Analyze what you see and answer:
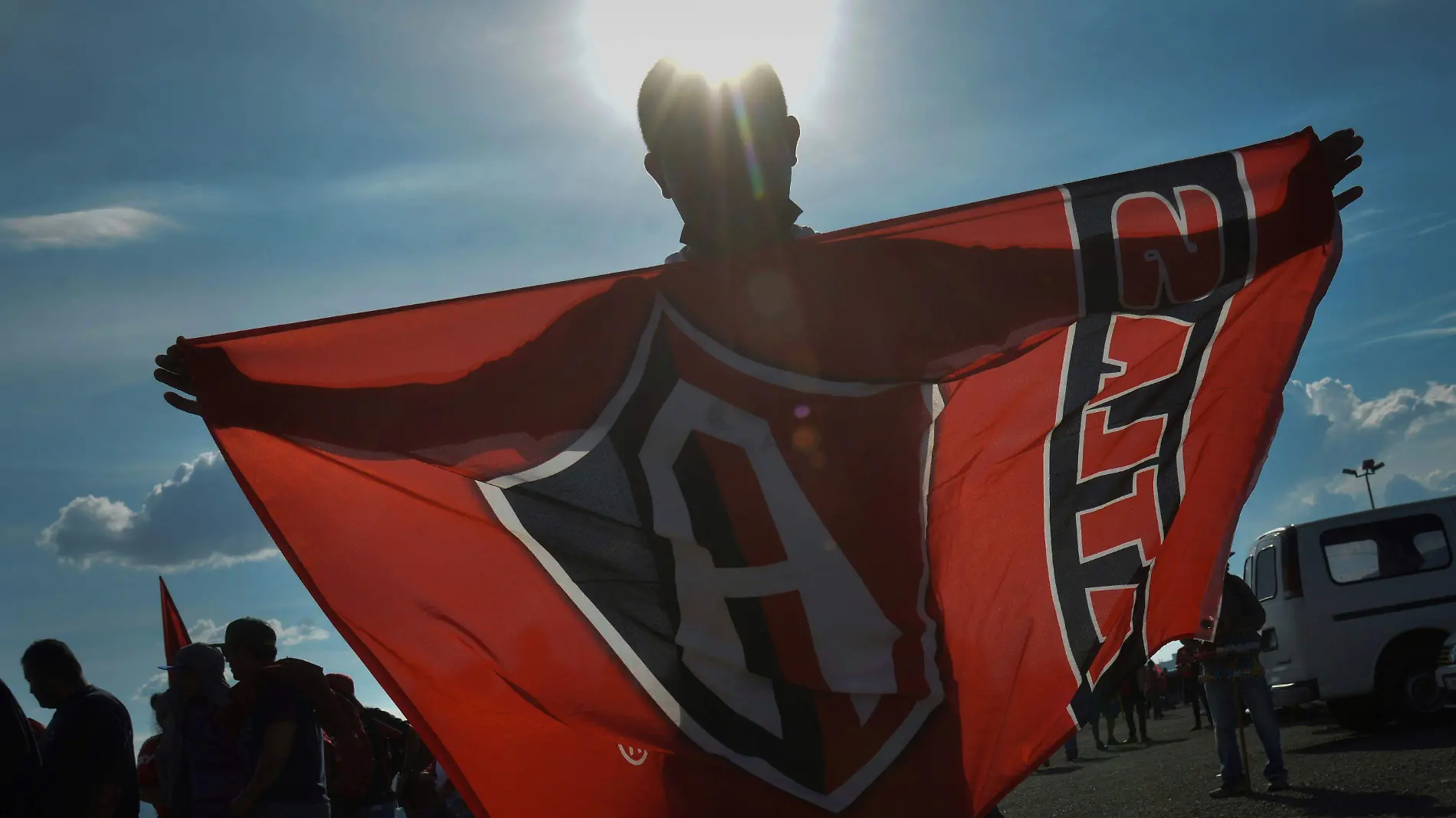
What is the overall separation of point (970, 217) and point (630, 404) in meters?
0.99

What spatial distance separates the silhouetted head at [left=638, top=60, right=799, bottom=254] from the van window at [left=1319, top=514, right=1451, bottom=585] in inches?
518

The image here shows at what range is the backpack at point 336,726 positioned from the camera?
6254 millimetres

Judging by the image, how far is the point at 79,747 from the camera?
219 inches

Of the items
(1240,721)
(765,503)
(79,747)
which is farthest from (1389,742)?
(765,503)

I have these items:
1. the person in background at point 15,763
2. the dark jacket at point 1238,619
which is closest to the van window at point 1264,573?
the dark jacket at point 1238,619

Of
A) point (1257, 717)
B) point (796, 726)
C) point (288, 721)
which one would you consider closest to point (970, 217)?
point (796, 726)

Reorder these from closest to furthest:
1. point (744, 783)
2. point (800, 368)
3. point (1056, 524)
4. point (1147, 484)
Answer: point (744, 783)
point (800, 368)
point (1056, 524)
point (1147, 484)

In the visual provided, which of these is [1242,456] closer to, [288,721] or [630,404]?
[630,404]

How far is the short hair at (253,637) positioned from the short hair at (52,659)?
2.35 ft

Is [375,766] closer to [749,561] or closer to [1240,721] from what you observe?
[749,561]

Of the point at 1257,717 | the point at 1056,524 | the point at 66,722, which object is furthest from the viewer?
the point at 1257,717

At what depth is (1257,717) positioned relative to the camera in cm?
973

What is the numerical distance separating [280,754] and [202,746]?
2.47ft

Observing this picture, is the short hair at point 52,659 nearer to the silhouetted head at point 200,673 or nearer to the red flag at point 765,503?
the silhouetted head at point 200,673
